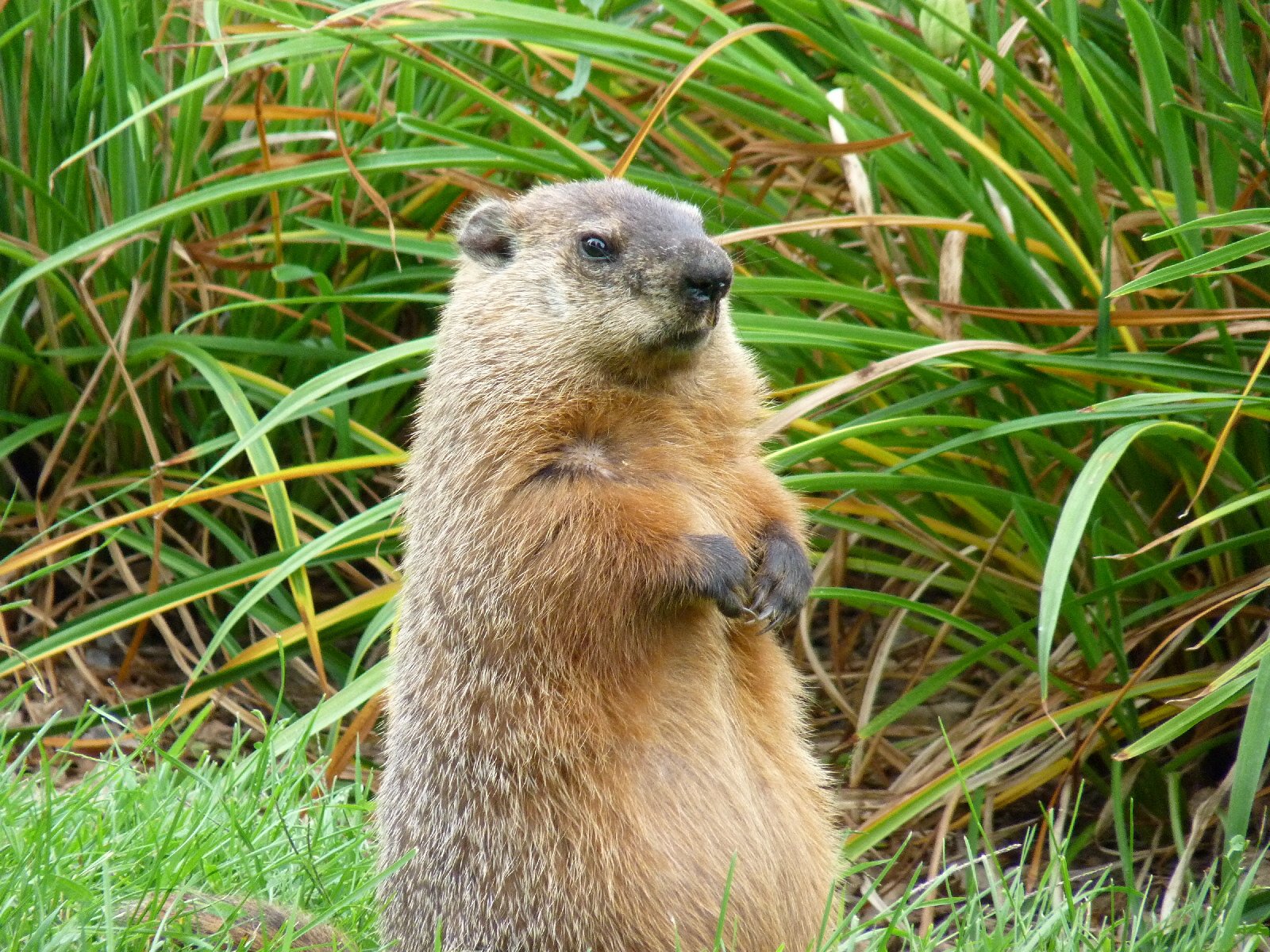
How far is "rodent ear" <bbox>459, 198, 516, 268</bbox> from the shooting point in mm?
3404

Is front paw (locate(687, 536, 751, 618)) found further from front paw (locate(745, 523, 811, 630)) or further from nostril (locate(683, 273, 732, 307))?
nostril (locate(683, 273, 732, 307))

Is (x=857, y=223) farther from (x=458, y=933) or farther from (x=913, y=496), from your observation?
(x=458, y=933)

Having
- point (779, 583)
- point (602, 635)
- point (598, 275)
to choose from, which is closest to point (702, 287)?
point (598, 275)

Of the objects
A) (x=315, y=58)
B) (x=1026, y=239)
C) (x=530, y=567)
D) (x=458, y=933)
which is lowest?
(x=458, y=933)

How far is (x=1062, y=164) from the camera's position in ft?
13.4

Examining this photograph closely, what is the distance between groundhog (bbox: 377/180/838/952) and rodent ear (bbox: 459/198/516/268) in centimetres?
19

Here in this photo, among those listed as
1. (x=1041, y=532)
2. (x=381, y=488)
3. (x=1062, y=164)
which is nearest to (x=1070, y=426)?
(x=1041, y=532)

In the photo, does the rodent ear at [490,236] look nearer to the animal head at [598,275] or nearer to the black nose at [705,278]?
the animal head at [598,275]

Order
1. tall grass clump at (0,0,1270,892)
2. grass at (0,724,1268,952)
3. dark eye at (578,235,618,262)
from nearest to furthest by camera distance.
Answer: grass at (0,724,1268,952) < dark eye at (578,235,618,262) < tall grass clump at (0,0,1270,892)

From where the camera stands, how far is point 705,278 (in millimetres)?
2996

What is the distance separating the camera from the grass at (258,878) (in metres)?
2.63

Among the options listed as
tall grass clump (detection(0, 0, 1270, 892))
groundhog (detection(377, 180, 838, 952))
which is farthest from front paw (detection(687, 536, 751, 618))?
tall grass clump (detection(0, 0, 1270, 892))

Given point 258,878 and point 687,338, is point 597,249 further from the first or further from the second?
point 258,878

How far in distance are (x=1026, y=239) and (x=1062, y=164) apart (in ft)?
0.85
